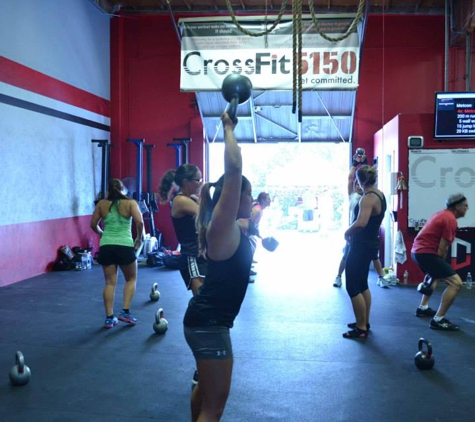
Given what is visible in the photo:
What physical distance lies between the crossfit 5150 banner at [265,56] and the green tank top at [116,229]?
338cm

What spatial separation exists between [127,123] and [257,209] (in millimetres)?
6465

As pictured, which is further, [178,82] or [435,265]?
[178,82]

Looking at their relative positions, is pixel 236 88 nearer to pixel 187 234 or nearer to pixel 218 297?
pixel 218 297

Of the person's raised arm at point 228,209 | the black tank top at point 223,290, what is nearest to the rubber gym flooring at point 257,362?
the black tank top at point 223,290

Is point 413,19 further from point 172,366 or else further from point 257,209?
point 172,366

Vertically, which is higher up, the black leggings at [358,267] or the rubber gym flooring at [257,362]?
the black leggings at [358,267]

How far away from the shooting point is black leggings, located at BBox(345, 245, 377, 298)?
4.50 meters

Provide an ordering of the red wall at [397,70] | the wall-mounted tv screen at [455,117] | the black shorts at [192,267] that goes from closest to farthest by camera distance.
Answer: the black shorts at [192,267] < the wall-mounted tv screen at [455,117] < the red wall at [397,70]

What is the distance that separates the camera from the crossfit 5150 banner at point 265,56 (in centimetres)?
741

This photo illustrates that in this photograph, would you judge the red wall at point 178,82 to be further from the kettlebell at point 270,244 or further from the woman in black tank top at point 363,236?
the kettlebell at point 270,244

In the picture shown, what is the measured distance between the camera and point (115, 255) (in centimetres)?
480

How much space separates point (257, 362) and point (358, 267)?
1.23 metres

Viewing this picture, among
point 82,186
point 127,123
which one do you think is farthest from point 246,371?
point 127,123

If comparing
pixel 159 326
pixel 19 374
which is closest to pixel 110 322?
pixel 159 326
